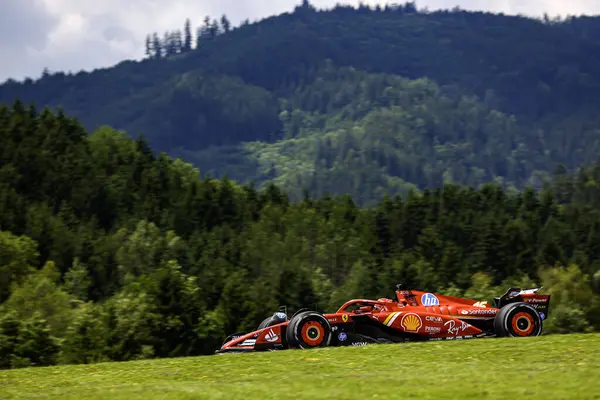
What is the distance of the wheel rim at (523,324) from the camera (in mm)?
27594

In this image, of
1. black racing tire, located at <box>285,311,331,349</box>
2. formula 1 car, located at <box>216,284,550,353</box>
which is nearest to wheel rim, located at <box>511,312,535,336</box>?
formula 1 car, located at <box>216,284,550,353</box>

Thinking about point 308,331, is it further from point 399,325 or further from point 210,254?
point 210,254

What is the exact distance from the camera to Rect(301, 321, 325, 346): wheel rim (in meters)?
26.7

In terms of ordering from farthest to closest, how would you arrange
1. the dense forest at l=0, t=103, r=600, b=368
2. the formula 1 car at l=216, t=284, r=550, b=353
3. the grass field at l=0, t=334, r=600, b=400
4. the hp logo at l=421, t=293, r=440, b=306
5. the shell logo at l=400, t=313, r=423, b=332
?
the dense forest at l=0, t=103, r=600, b=368, the hp logo at l=421, t=293, r=440, b=306, the shell logo at l=400, t=313, r=423, b=332, the formula 1 car at l=216, t=284, r=550, b=353, the grass field at l=0, t=334, r=600, b=400

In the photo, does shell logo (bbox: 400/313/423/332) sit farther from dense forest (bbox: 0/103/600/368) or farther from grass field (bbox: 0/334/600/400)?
dense forest (bbox: 0/103/600/368)

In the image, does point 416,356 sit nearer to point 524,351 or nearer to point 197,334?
point 524,351

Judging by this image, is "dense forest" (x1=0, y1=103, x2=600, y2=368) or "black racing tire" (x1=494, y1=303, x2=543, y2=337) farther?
"dense forest" (x1=0, y1=103, x2=600, y2=368)

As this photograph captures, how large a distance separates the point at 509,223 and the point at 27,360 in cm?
10063

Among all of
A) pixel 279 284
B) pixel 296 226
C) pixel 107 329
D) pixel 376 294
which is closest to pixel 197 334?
pixel 107 329

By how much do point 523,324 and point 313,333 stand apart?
20.7 feet

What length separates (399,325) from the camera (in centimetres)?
2781

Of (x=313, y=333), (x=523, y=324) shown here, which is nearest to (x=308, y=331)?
(x=313, y=333)

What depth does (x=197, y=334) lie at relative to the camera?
240 ft

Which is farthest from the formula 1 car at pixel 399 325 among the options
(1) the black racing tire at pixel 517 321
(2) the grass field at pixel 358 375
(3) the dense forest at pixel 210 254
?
(3) the dense forest at pixel 210 254
